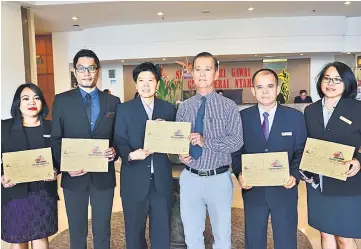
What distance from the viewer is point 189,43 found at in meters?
8.94

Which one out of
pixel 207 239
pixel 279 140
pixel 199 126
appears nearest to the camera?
pixel 279 140

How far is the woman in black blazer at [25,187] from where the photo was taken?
2.14 metres

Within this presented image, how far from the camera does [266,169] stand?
194 centimetres

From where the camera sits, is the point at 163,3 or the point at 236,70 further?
the point at 236,70

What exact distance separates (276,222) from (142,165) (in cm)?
90

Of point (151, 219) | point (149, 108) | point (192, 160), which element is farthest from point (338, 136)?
point (151, 219)

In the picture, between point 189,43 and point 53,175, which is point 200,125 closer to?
point 53,175

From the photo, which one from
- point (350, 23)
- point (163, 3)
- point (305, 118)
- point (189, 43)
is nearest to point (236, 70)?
point (189, 43)

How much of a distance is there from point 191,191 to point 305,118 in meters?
0.88

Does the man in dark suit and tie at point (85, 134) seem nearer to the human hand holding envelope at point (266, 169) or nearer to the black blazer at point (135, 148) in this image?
the black blazer at point (135, 148)

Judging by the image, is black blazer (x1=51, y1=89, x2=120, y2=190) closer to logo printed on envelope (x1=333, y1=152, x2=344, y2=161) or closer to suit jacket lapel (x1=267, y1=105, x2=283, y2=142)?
A: suit jacket lapel (x1=267, y1=105, x2=283, y2=142)

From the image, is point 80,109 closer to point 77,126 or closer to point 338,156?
point 77,126

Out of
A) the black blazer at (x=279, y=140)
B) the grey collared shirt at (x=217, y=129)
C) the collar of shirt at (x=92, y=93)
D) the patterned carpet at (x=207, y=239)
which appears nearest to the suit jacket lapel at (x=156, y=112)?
the grey collared shirt at (x=217, y=129)

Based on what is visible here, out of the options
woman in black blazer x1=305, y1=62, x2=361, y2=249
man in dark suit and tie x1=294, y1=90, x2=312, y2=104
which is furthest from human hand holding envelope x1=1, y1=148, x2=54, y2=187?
man in dark suit and tie x1=294, y1=90, x2=312, y2=104
